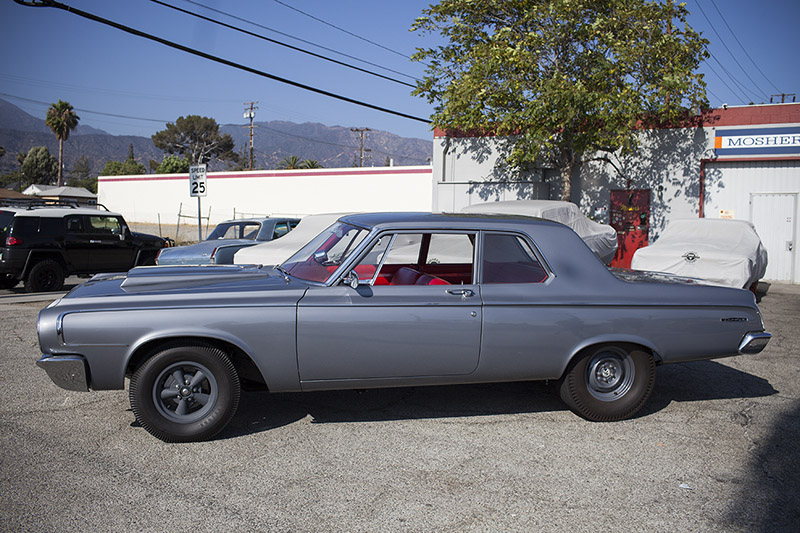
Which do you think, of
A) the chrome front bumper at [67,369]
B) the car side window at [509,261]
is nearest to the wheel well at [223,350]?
the chrome front bumper at [67,369]

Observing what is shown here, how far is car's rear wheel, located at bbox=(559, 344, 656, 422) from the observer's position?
4832mm

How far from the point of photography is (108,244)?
12.9 metres

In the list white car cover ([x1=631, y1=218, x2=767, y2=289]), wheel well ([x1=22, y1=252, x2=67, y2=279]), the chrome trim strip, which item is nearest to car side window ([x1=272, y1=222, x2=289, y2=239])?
wheel well ([x1=22, y1=252, x2=67, y2=279])

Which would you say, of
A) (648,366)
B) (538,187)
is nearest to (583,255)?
(648,366)

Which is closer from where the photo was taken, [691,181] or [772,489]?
[772,489]

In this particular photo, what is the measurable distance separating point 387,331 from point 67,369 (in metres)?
2.06

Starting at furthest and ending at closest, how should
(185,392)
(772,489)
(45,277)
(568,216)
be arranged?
(45,277) < (568,216) < (185,392) < (772,489)

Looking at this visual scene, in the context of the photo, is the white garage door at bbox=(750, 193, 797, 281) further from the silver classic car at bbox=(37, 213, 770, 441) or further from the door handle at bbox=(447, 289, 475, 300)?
the door handle at bbox=(447, 289, 475, 300)

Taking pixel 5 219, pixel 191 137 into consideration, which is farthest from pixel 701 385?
pixel 191 137

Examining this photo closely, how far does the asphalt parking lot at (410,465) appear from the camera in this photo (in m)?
3.38

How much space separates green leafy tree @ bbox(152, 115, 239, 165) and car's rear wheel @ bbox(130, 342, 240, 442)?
98.4 meters

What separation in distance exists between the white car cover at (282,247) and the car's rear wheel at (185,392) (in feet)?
14.3

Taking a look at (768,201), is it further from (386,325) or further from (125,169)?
(125,169)

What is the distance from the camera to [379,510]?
3449 mm
